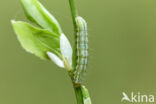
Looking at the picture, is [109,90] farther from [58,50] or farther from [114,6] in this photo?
[58,50]

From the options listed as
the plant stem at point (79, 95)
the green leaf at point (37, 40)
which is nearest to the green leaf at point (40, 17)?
the green leaf at point (37, 40)

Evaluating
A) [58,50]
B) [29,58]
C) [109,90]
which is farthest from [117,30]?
[58,50]

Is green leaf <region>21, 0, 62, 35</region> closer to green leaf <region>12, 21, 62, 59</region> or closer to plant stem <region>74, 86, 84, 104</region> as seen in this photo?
green leaf <region>12, 21, 62, 59</region>

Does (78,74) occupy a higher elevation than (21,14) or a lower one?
lower

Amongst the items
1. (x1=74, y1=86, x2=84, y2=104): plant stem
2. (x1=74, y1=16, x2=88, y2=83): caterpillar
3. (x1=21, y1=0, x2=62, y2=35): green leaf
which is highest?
(x1=21, y1=0, x2=62, y2=35): green leaf

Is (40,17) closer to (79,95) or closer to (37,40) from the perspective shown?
(37,40)

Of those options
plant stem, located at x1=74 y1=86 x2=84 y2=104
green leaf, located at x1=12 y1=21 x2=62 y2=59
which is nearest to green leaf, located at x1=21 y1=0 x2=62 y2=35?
green leaf, located at x1=12 y1=21 x2=62 y2=59
